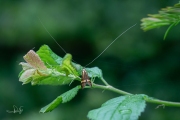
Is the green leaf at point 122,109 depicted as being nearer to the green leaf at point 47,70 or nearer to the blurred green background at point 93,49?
the green leaf at point 47,70

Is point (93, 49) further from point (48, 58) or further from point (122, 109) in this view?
point (122, 109)

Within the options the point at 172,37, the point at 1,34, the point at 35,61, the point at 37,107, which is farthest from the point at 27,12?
the point at 35,61

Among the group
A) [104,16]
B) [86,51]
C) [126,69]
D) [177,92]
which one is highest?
[104,16]

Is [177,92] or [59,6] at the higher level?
[59,6]

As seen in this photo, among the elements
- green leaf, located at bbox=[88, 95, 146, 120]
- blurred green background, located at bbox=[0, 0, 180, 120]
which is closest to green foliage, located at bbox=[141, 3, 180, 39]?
green leaf, located at bbox=[88, 95, 146, 120]

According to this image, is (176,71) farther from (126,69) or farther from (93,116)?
(93,116)

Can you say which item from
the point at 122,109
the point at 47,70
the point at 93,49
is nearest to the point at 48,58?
the point at 47,70
